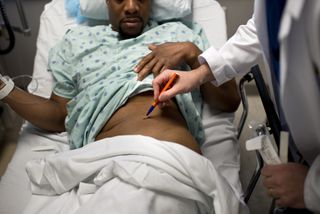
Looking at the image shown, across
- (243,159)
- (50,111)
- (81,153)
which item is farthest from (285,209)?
(243,159)

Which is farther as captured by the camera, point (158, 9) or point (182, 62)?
point (158, 9)

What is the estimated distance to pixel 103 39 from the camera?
159 cm

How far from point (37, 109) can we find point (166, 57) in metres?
0.60

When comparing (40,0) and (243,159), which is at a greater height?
(40,0)

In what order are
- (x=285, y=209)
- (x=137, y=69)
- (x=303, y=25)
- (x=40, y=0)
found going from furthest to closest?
1. (x=40, y=0)
2. (x=137, y=69)
3. (x=285, y=209)
4. (x=303, y=25)

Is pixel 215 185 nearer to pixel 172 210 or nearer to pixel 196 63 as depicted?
pixel 172 210

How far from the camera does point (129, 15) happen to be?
161 cm

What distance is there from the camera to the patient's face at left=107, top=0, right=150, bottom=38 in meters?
1.60

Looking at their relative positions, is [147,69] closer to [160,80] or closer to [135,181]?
[160,80]

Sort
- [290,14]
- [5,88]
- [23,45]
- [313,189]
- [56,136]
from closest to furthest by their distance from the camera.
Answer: [290,14] → [313,189] → [5,88] → [56,136] → [23,45]

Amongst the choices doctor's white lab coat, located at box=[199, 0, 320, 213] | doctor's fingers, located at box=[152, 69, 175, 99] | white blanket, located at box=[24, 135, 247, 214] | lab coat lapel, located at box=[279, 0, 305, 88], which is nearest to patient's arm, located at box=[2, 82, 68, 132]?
white blanket, located at box=[24, 135, 247, 214]

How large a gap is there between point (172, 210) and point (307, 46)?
600mm

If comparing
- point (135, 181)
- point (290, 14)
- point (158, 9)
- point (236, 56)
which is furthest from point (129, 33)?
point (290, 14)

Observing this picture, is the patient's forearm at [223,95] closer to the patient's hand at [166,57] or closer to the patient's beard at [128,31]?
the patient's hand at [166,57]
